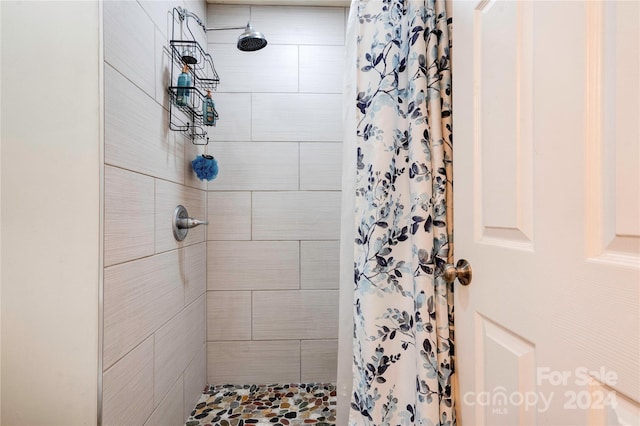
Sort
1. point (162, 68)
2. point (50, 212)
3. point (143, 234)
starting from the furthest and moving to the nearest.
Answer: point (162, 68)
point (143, 234)
point (50, 212)

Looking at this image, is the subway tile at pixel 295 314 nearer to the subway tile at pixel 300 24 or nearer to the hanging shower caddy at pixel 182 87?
the hanging shower caddy at pixel 182 87

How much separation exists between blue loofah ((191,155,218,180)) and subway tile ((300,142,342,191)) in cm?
49

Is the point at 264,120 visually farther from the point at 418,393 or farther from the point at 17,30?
the point at 418,393

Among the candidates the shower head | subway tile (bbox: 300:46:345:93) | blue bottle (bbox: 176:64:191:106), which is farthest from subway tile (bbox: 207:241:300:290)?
the shower head

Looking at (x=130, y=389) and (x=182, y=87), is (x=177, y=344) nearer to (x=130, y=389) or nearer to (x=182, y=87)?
(x=130, y=389)

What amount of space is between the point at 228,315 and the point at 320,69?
1.47m

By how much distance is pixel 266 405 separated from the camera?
1.52 metres

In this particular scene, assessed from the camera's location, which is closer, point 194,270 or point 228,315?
point 194,270

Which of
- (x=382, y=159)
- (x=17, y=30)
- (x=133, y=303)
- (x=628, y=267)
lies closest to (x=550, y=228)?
(x=628, y=267)

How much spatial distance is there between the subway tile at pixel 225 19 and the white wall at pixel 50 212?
40.6 inches

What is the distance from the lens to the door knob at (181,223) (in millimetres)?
1260

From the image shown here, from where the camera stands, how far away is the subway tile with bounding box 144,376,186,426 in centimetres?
109

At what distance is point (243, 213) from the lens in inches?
66.7

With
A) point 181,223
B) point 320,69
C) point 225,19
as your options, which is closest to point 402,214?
point 181,223
